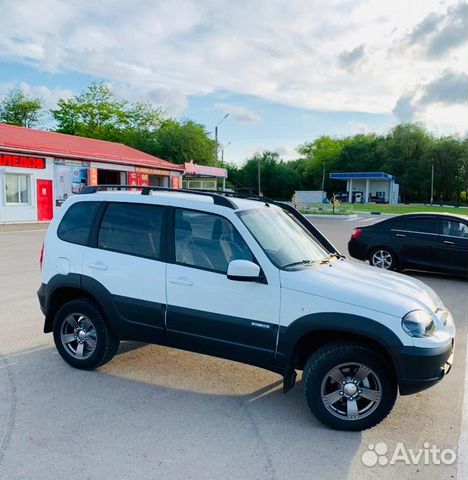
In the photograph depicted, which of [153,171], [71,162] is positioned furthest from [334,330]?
[153,171]

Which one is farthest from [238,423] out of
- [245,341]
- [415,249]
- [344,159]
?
[344,159]

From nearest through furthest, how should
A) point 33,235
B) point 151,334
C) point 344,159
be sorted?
1. point 151,334
2. point 33,235
3. point 344,159

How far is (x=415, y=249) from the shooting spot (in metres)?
9.92

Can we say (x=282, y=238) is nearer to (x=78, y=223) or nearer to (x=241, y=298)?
(x=241, y=298)

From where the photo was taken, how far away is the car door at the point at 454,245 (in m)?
9.41

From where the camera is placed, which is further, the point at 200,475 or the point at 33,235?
the point at 33,235

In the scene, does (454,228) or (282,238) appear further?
(454,228)

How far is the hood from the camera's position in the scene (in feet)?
11.1

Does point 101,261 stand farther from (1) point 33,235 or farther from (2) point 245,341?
(1) point 33,235

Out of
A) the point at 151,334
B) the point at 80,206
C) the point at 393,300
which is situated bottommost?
the point at 151,334

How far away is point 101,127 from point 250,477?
2436 inches

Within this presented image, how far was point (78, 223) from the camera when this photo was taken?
4602mm

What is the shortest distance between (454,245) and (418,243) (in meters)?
0.73

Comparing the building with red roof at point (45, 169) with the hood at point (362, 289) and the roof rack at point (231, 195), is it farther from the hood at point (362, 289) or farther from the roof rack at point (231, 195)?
the hood at point (362, 289)
